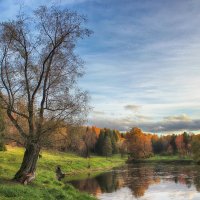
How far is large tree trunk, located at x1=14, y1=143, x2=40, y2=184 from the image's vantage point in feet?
88.4

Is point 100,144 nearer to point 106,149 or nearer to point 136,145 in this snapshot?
point 106,149

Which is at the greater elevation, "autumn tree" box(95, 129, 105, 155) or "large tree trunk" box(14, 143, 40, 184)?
"autumn tree" box(95, 129, 105, 155)

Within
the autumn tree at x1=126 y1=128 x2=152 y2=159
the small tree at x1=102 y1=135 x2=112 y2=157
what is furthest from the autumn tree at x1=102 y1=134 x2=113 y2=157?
the autumn tree at x1=126 y1=128 x2=152 y2=159

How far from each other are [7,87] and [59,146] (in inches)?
253

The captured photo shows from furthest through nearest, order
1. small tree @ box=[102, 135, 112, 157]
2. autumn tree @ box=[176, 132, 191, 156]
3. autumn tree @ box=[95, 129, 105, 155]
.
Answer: autumn tree @ box=[176, 132, 191, 156], autumn tree @ box=[95, 129, 105, 155], small tree @ box=[102, 135, 112, 157]

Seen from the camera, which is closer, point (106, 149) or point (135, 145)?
point (135, 145)

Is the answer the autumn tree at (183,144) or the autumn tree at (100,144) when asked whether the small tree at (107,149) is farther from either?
the autumn tree at (183,144)

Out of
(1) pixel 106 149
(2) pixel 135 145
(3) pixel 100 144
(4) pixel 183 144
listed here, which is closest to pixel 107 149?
(1) pixel 106 149

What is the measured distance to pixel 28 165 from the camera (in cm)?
2741

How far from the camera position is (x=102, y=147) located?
149 meters

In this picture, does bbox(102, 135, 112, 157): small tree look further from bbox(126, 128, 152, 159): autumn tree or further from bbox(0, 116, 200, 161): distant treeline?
bbox(126, 128, 152, 159): autumn tree

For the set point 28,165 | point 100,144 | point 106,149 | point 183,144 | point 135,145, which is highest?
point 183,144

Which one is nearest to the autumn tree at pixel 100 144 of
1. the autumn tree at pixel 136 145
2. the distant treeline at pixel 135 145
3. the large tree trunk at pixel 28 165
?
the distant treeline at pixel 135 145

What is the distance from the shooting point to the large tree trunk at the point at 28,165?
26953 mm
